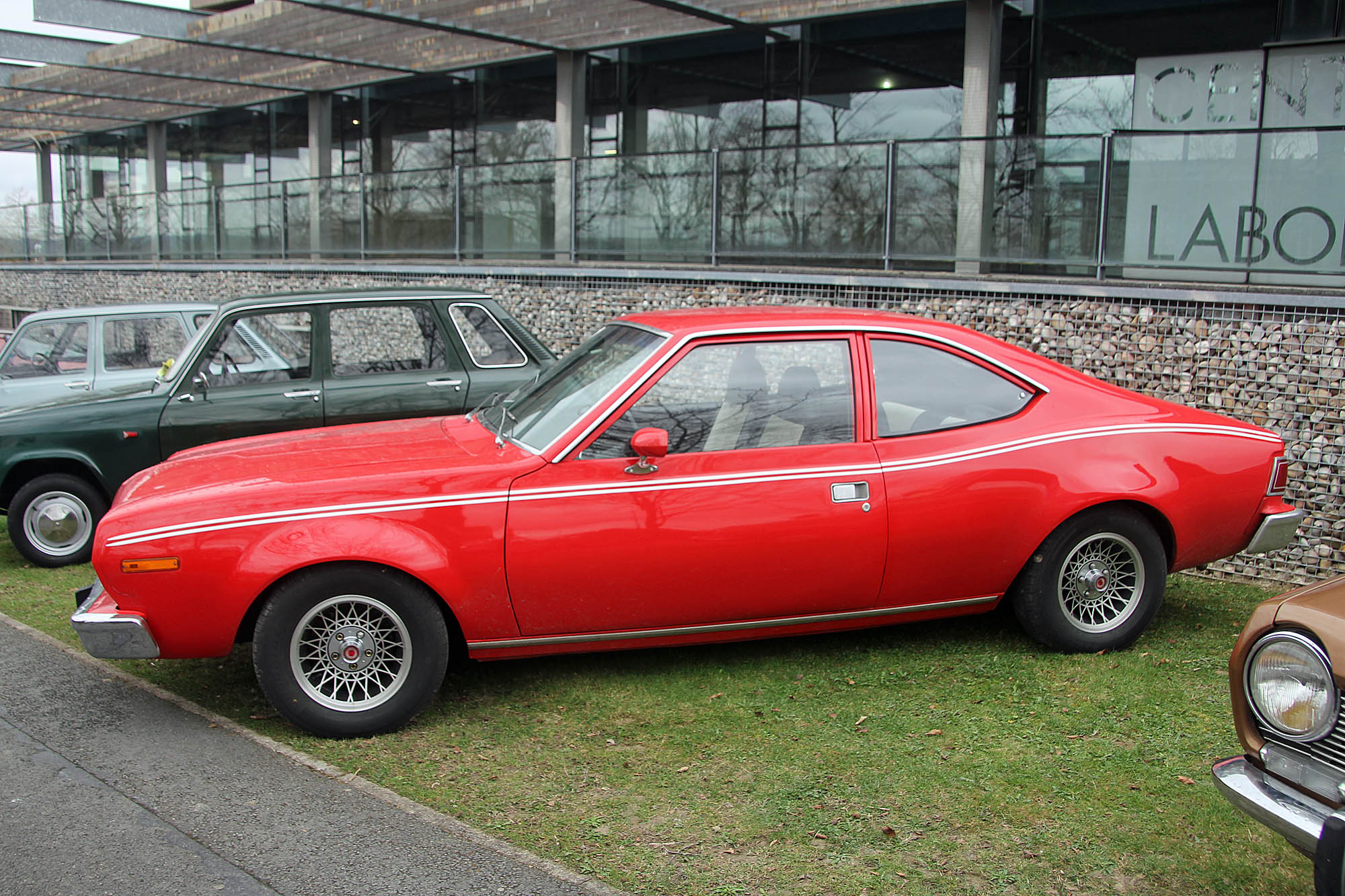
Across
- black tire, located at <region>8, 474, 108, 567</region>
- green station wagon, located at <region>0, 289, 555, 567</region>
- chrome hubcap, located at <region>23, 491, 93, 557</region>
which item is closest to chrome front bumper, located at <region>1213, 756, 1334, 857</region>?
green station wagon, located at <region>0, 289, 555, 567</region>

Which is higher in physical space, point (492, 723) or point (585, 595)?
point (585, 595)

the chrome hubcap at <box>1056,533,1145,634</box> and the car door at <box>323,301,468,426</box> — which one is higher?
the car door at <box>323,301,468,426</box>

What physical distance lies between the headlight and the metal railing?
19.3ft

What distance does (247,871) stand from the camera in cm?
350

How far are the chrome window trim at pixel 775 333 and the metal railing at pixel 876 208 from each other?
13.2 ft

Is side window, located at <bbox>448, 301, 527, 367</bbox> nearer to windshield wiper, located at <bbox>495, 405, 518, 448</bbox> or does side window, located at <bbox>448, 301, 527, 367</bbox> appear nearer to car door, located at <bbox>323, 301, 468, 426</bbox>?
car door, located at <bbox>323, 301, 468, 426</bbox>

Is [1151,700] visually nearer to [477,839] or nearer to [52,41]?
[477,839]

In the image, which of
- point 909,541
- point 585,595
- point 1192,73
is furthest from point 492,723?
point 1192,73

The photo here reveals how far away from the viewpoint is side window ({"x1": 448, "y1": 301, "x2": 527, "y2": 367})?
800 centimetres

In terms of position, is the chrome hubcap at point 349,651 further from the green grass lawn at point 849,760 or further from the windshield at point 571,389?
the windshield at point 571,389

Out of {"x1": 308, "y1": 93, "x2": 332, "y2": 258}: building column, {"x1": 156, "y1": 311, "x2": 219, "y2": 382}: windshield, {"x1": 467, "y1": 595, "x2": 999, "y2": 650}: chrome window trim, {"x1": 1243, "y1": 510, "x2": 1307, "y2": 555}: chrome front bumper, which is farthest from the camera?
{"x1": 308, "y1": 93, "x2": 332, "y2": 258}: building column

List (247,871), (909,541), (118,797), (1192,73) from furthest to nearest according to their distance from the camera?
1. (1192,73)
2. (909,541)
3. (118,797)
4. (247,871)

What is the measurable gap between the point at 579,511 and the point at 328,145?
805 inches

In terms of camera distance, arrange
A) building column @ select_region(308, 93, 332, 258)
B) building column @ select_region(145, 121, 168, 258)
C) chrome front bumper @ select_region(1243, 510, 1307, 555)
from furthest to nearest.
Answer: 1. building column @ select_region(145, 121, 168, 258)
2. building column @ select_region(308, 93, 332, 258)
3. chrome front bumper @ select_region(1243, 510, 1307, 555)
